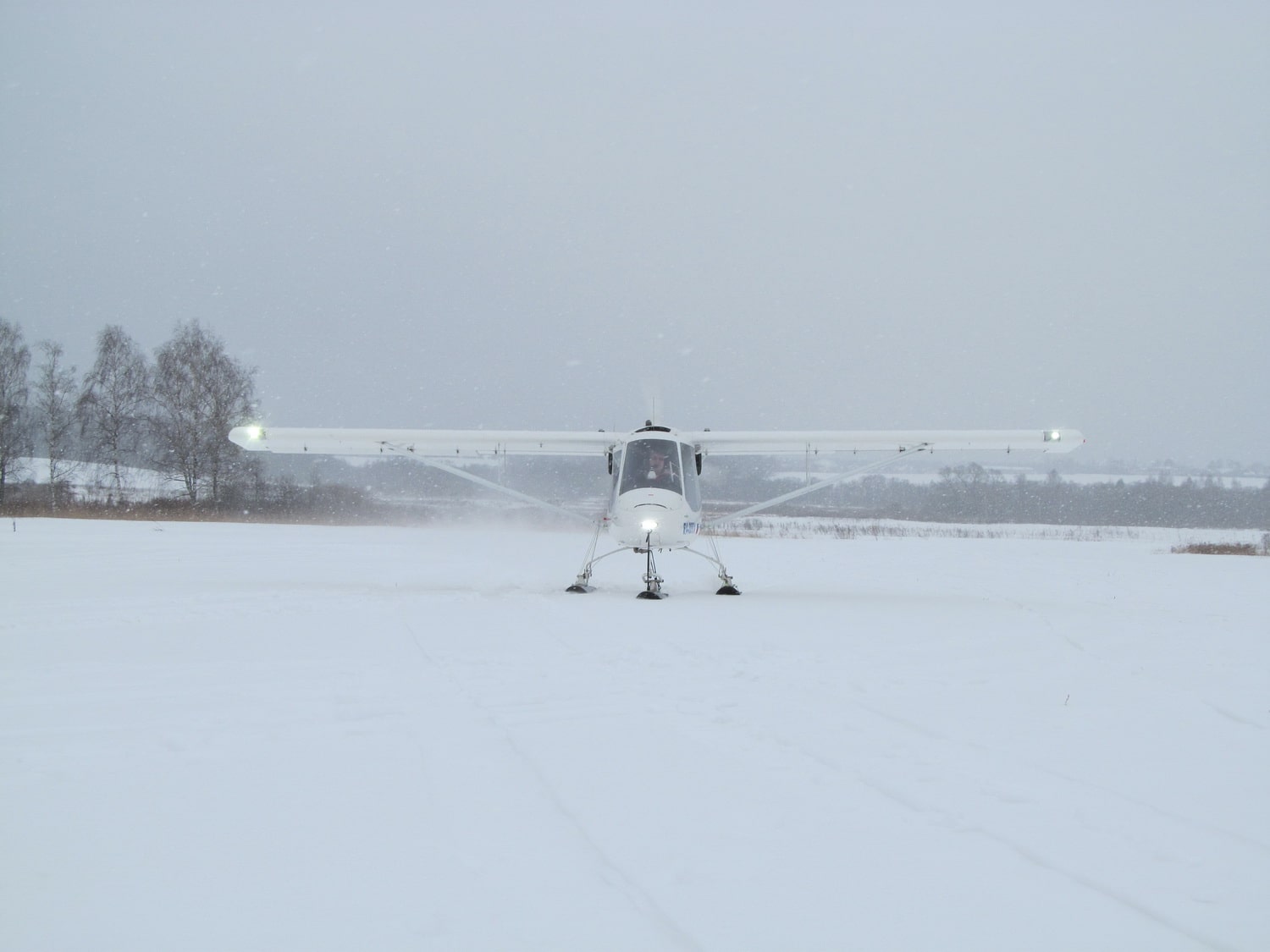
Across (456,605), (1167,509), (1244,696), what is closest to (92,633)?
(456,605)

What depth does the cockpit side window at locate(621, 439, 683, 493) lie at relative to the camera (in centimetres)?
1184

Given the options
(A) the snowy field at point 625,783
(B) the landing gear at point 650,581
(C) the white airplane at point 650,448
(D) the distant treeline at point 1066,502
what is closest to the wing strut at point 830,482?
(C) the white airplane at point 650,448

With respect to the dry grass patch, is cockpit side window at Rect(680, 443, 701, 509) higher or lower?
higher

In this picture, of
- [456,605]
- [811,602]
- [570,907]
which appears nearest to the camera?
[570,907]

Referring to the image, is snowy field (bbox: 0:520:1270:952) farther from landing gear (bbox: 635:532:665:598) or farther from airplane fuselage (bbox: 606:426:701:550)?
airplane fuselage (bbox: 606:426:701:550)

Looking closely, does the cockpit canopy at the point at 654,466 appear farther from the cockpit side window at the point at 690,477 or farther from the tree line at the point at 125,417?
the tree line at the point at 125,417

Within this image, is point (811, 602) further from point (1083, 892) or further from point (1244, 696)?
point (1083, 892)

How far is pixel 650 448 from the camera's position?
12180 millimetres

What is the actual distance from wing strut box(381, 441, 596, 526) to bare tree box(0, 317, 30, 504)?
25.3 metres

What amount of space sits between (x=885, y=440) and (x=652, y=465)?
4.21 metres

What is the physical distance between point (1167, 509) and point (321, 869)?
75.7 m

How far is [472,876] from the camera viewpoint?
9.00ft

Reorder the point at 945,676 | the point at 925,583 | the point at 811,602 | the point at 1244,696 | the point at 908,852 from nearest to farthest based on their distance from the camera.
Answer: the point at 908,852 < the point at 1244,696 < the point at 945,676 < the point at 811,602 < the point at 925,583

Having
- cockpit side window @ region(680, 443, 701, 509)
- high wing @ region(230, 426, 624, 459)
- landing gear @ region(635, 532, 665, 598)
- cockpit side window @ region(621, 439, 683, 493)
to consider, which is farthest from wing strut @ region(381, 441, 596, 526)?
landing gear @ region(635, 532, 665, 598)
